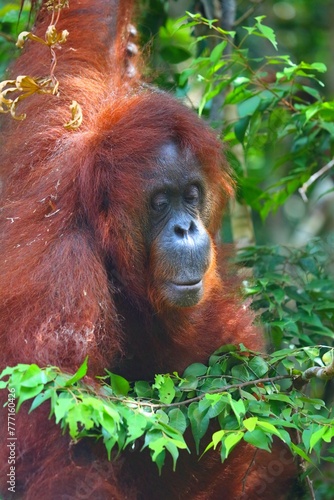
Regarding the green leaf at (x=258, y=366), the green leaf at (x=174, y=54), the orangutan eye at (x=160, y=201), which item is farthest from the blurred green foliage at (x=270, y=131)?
the orangutan eye at (x=160, y=201)

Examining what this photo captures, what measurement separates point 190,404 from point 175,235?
36.1 inches

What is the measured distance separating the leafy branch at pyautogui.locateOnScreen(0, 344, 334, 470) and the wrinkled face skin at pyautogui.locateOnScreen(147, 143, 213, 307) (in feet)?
1.15

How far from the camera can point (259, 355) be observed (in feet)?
11.8

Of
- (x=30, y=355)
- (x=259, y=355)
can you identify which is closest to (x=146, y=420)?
(x=30, y=355)

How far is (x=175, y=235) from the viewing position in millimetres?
3742

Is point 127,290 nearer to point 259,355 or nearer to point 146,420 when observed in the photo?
point 259,355

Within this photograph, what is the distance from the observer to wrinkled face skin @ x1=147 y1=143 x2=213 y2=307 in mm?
3703

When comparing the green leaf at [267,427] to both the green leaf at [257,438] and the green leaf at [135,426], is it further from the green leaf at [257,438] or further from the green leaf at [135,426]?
the green leaf at [135,426]

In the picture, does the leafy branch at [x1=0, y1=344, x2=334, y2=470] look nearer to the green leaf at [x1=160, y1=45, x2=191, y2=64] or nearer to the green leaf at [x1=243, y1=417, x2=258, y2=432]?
the green leaf at [x1=243, y1=417, x2=258, y2=432]

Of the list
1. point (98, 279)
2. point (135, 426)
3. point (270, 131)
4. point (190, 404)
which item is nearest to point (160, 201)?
point (98, 279)

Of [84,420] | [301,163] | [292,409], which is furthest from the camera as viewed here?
[301,163]

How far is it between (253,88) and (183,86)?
16.5 inches

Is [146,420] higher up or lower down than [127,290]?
higher up

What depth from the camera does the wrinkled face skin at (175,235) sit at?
370 centimetres
